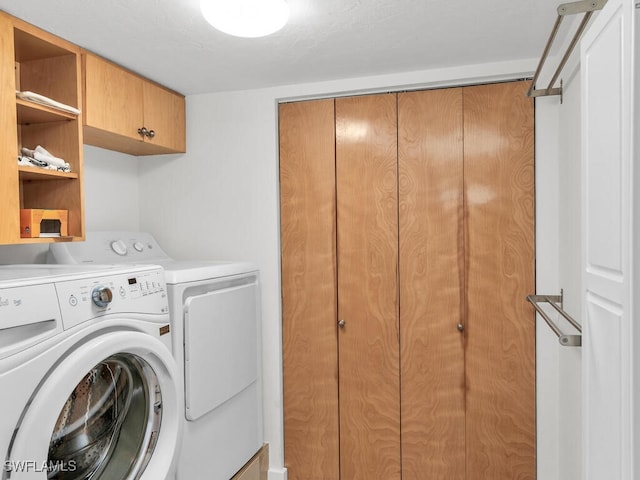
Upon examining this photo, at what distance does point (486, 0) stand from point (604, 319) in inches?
45.1

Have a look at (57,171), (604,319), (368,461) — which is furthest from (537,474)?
(57,171)

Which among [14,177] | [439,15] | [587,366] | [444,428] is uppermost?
[439,15]

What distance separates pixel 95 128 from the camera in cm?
200

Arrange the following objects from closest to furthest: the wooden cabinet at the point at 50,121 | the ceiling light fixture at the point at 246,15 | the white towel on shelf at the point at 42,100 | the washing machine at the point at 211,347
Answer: the ceiling light fixture at the point at 246,15 < the white towel on shelf at the point at 42,100 < the wooden cabinet at the point at 50,121 < the washing machine at the point at 211,347

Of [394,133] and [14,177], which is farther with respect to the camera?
[394,133]

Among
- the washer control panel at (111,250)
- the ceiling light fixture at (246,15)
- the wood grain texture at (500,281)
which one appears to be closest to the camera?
the ceiling light fixture at (246,15)

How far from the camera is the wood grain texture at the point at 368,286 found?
7.84 feet

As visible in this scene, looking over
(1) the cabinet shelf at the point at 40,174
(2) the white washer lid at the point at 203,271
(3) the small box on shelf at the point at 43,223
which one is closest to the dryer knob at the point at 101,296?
(2) the white washer lid at the point at 203,271

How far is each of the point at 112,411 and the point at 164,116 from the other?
5.03 ft

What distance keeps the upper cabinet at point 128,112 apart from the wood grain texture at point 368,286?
0.91 meters

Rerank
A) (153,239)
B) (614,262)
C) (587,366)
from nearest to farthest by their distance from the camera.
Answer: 1. (614,262)
2. (587,366)
3. (153,239)

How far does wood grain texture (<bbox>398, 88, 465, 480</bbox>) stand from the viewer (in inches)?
90.7

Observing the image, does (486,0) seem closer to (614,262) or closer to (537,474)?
(614,262)

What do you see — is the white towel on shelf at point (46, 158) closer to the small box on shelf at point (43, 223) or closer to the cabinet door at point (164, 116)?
the small box on shelf at point (43, 223)
